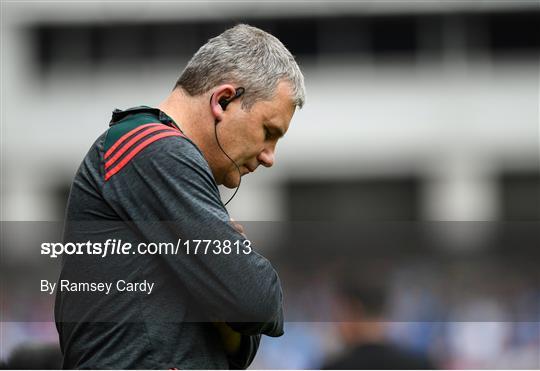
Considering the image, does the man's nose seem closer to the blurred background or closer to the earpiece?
the earpiece

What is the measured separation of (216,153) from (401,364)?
261cm

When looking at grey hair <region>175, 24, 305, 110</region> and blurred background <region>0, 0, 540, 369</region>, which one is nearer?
grey hair <region>175, 24, 305, 110</region>

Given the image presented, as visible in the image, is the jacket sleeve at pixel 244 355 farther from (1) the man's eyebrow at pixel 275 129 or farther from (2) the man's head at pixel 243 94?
(1) the man's eyebrow at pixel 275 129

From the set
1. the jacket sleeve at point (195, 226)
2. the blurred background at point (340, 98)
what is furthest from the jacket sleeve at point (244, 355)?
the blurred background at point (340, 98)

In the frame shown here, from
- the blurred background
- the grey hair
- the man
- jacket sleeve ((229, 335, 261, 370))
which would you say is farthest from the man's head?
the blurred background

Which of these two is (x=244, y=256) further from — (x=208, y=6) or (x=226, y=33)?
(x=208, y=6)

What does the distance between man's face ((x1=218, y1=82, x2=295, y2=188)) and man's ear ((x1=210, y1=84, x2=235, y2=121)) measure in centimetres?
2

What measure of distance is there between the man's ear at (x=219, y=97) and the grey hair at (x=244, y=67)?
0.03 meters

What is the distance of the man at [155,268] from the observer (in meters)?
2.23

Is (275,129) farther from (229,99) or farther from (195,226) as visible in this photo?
(195,226)

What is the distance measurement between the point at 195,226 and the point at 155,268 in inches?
5.3

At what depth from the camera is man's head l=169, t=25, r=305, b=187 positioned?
8.33ft

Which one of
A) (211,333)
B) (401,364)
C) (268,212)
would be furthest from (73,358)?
(268,212)

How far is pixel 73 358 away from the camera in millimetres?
2330
